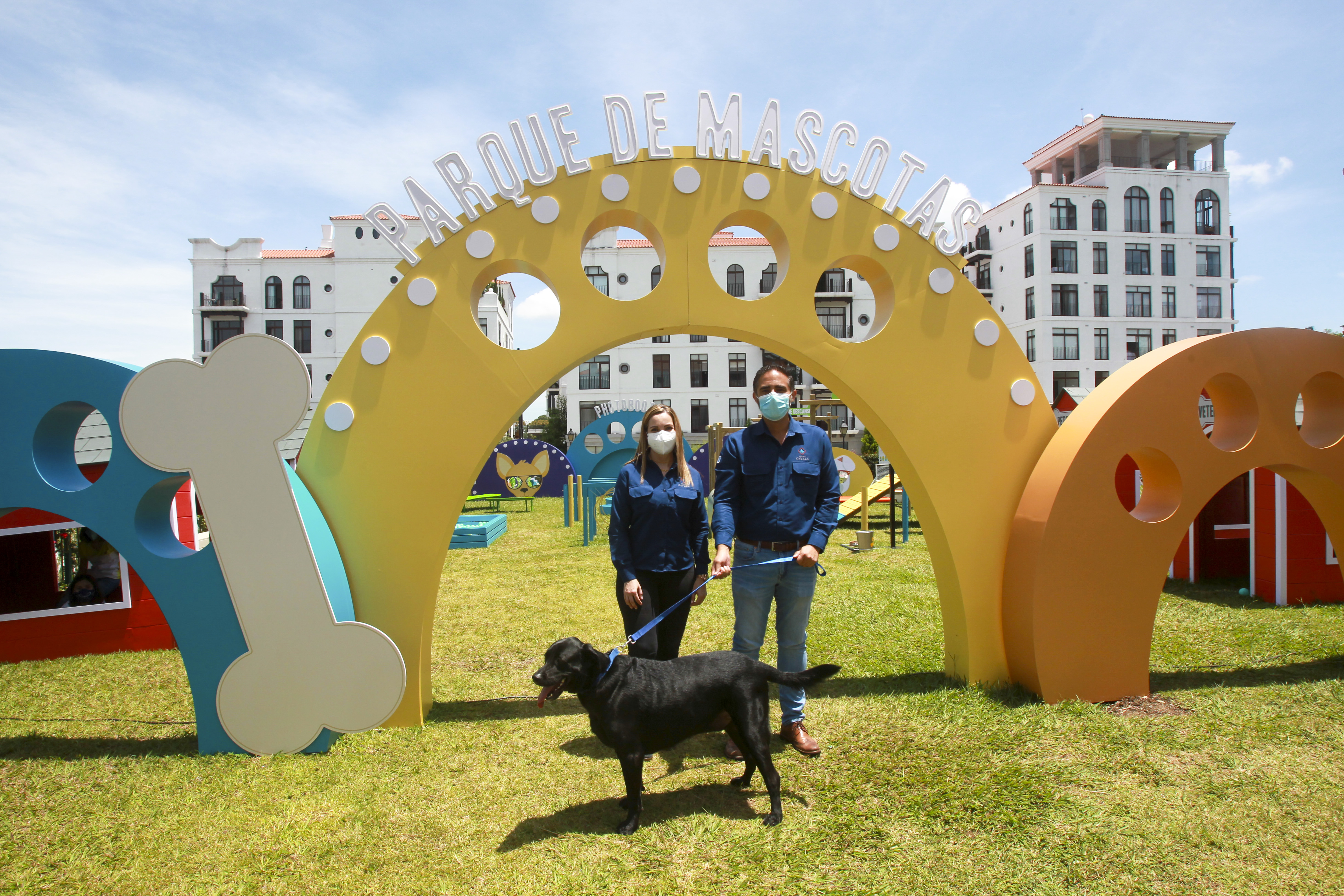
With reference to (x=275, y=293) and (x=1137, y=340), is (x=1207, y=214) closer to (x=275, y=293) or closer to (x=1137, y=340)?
(x=1137, y=340)

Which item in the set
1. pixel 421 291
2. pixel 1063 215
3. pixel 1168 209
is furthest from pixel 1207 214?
pixel 421 291

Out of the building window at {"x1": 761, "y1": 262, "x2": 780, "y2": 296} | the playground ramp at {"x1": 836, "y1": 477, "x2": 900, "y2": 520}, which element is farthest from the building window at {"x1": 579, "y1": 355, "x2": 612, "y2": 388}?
the playground ramp at {"x1": 836, "y1": 477, "x2": 900, "y2": 520}

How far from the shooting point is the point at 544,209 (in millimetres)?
4469

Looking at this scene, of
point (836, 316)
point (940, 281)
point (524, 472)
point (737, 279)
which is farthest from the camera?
point (836, 316)

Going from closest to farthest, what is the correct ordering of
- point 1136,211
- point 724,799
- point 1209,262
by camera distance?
point 724,799, point 1136,211, point 1209,262

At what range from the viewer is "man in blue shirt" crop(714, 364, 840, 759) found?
3990mm

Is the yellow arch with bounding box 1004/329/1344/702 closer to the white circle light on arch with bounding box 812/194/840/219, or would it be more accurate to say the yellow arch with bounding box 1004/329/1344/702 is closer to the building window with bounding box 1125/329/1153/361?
the white circle light on arch with bounding box 812/194/840/219

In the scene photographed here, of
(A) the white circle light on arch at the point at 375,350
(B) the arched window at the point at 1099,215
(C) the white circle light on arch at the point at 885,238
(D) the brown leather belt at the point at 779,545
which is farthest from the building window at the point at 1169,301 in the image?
(A) the white circle light on arch at the point at 375,350

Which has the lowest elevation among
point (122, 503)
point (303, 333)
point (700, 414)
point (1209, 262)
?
point (122, 503)

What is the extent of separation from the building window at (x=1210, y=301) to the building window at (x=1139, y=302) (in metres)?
2.55

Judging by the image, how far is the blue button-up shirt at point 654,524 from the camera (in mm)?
4031

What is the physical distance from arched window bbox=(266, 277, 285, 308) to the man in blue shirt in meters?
37.4

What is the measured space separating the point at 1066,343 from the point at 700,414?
18.2 m

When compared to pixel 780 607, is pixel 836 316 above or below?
above
